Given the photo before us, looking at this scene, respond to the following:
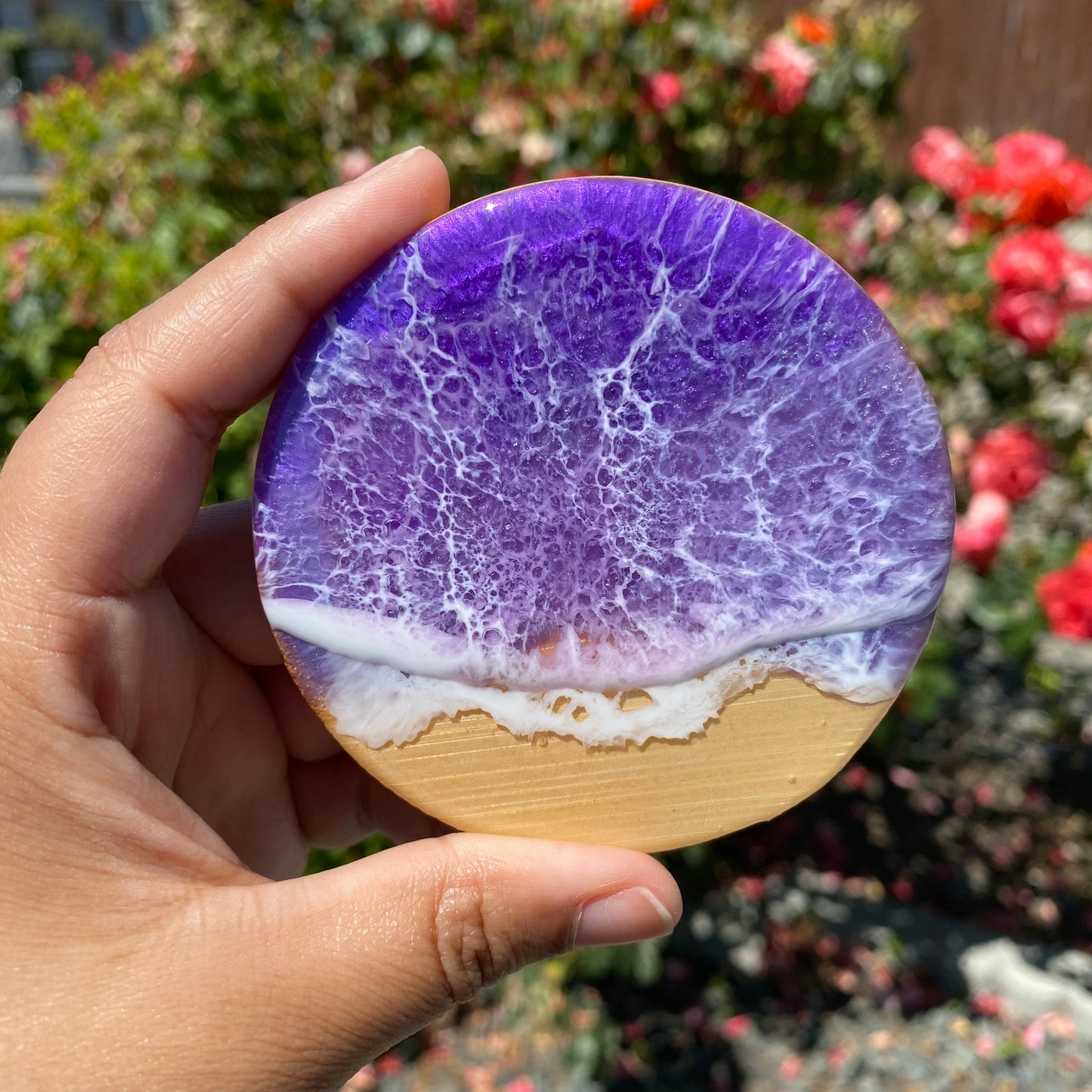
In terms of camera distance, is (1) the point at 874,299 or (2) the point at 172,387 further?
(1) the point at 874,299

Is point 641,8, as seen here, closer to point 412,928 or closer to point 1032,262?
point 1032,262

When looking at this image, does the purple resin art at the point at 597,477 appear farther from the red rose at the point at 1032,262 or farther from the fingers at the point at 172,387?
the red rose at the point at 1032,262

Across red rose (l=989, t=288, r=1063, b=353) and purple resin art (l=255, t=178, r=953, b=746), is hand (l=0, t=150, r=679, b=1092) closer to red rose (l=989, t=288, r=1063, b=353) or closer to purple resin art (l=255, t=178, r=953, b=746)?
purple resin art (l=255, t=178, r=953, b=746)

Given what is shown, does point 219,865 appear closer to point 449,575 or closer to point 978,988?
point 449,575

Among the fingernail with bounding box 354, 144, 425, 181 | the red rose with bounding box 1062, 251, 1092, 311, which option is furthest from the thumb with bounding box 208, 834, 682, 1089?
the red rose with bounding box 1062, 251, 1092, 311

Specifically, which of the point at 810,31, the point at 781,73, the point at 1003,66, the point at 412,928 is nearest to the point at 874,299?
the point at 781,73

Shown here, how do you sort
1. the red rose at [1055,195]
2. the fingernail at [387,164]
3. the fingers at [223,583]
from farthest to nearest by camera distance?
1. the red rose at [1055,195]
2. the fingers at [223,583]
3. the fingernail at [387,164]

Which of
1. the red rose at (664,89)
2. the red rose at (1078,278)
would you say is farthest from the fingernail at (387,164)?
the red rose at (1078,278)
